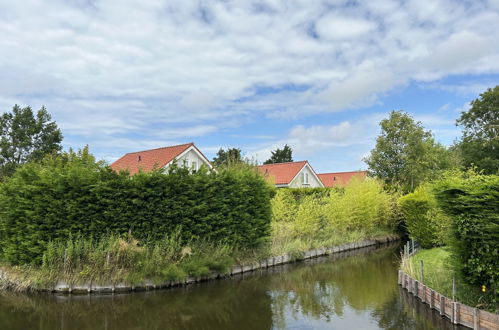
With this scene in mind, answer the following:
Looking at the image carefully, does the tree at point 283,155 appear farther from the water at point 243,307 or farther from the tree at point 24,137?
the water at point 243,307

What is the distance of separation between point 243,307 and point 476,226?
5452 mm

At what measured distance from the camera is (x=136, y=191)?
10.8 m

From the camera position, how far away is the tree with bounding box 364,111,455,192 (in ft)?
95.8

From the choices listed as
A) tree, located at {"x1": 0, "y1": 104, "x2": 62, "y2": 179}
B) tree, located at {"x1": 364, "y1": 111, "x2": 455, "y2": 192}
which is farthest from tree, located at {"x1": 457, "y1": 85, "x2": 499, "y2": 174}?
tree, located at {"x1": 0, "y1": 104, "x2": 62, "y2": 179}

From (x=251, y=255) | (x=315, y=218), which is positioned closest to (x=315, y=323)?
(x=251, y=255)

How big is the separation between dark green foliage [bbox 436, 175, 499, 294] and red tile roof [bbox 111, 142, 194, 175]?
1973 cm

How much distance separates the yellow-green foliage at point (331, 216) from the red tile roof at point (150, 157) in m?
10.3

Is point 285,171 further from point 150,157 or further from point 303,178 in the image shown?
point 150,157

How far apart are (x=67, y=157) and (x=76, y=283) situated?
6796 millimetres

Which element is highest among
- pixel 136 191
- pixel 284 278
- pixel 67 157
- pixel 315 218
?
pixel 67 157

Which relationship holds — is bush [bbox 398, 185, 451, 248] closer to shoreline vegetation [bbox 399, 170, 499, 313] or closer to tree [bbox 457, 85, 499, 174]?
shoreline vegetation [bbox 399, 170, 499, 313]

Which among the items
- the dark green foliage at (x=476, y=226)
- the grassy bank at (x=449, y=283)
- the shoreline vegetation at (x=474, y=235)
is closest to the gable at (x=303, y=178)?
the grassy bank at (x=449, y=283)

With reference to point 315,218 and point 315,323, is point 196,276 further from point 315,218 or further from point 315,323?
point 315,218

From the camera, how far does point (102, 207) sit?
10.6m
